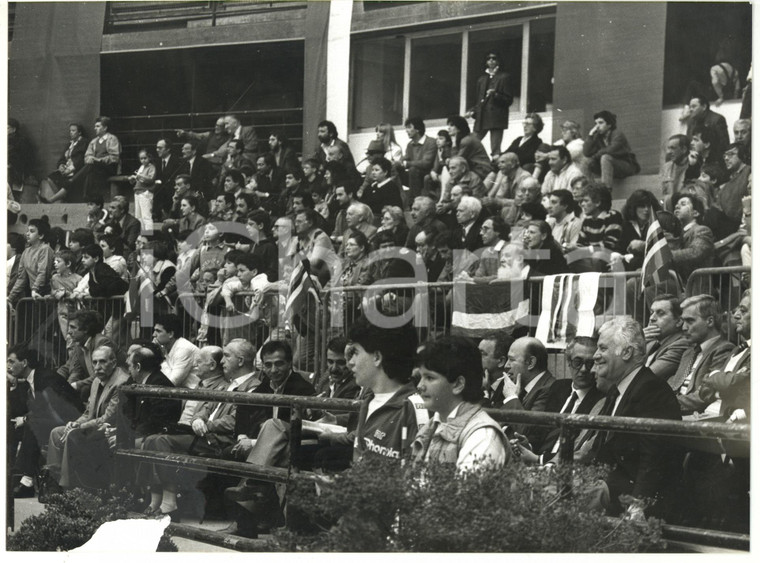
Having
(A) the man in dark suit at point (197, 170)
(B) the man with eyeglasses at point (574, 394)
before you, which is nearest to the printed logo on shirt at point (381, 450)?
(B) the man with eyeglasses at point (574, 394)

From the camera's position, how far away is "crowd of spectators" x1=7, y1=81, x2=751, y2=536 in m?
6.03

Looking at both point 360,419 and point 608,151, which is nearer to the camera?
point 360,419

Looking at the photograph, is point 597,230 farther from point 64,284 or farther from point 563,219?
point 64,284

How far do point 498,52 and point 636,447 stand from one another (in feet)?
8.18

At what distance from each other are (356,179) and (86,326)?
177cm

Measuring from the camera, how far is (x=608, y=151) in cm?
705

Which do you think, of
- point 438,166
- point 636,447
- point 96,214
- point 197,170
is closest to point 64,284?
point 96,214

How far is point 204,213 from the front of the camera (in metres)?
7.69

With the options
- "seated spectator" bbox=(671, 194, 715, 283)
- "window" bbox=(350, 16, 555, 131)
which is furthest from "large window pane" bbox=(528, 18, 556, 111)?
"seated spectator" bbox=(671, 194, 715, 283)

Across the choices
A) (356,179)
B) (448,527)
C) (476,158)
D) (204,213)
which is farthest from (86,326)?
(448,527)

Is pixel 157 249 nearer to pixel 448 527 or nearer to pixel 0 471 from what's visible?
pixel 0 471

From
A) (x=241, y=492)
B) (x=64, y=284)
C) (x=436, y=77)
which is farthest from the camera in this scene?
(x=64, y=284)

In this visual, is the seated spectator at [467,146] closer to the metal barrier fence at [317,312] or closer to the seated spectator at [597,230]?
the seated spectator at [597,230]

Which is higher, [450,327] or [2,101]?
[2,101]
